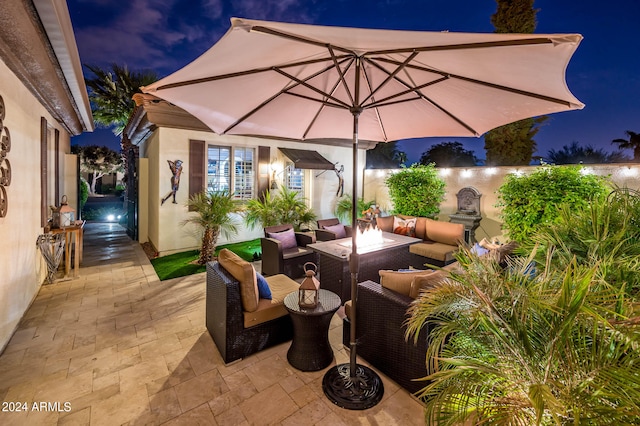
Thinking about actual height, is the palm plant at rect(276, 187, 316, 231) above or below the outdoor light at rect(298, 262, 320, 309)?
above

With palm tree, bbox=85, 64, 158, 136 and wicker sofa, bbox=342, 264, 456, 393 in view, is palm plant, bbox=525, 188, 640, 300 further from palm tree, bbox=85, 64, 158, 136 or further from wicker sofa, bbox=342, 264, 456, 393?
palm tree, bbox=85, 64, 158, 136

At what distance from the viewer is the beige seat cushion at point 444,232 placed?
6117mm

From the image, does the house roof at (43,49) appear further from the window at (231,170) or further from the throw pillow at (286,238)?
the throw pillow at (286,238)

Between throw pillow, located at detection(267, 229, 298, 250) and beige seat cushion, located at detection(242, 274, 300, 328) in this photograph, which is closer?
beige seat cushion, located at detection(242, 274, 300, 328)

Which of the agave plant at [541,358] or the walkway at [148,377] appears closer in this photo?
the agave plant at [541,358]

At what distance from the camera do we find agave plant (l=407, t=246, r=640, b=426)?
1.01 meters

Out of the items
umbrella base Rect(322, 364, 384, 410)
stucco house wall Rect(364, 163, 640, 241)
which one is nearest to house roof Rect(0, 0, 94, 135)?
umbrella base Rect(322, 364, 384, 410)

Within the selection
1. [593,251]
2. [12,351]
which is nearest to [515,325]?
[593,251]

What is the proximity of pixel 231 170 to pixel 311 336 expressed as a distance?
633cm

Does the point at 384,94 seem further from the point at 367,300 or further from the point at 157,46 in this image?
the point at 157,46

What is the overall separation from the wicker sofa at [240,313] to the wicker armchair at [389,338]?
93 cm


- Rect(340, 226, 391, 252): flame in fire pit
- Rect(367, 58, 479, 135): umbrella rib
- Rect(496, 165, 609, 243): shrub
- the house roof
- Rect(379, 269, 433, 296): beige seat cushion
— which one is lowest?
Rect(379, 269, 433, 296): beige seat cushion

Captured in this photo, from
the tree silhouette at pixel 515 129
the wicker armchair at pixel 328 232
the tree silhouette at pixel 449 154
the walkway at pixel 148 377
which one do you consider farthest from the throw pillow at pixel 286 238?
the tree silhouette at pixel 449 154

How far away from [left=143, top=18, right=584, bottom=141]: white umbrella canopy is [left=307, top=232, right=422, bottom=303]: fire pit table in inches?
69.9
